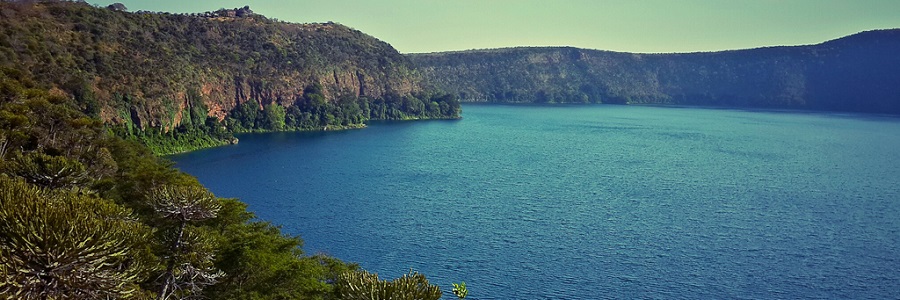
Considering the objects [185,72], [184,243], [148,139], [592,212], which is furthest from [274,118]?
[184,243]

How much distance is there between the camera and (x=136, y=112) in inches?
3812

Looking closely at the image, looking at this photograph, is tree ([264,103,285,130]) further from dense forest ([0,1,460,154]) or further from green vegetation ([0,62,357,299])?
green vegetation ([0,62,357,299])

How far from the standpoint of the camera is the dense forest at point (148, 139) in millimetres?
15398

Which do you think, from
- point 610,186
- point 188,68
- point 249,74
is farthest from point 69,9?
point 610,186

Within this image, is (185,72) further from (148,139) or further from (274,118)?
(148,139)

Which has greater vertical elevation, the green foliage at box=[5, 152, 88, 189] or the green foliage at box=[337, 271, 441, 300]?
the green foliage at box=[5, 152, 88, 189]

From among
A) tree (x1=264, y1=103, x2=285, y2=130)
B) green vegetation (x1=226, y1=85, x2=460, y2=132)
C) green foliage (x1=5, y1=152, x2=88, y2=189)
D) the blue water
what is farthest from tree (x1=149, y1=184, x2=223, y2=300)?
tree (x1=264, y1=103, x2=285, y2=130)

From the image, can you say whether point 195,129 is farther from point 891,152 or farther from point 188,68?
point 891,152

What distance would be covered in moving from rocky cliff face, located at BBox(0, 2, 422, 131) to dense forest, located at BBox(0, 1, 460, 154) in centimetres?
24

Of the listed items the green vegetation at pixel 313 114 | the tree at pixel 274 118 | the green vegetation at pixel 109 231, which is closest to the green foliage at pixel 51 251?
the green vegetation at pixel 109 231

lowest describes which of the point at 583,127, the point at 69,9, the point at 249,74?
the point at 583,127

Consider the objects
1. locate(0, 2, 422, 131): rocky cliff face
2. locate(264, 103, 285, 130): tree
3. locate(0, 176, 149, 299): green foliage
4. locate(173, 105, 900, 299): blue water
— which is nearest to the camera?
locate(0, 176, 149, 299): green foliage

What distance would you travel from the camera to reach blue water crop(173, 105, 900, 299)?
4709 centimetres

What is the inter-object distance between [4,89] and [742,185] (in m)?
74.3
